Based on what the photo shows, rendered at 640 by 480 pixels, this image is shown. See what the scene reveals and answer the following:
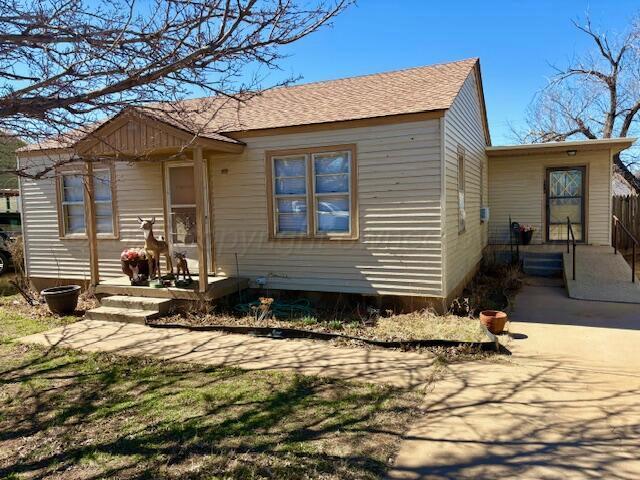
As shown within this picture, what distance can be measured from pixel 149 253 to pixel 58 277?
3.35m

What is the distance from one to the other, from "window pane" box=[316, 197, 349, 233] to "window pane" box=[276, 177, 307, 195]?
15.8 inches

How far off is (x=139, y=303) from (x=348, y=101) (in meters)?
5.06

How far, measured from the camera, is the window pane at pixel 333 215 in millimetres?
7707

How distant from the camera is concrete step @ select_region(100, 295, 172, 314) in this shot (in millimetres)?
7570

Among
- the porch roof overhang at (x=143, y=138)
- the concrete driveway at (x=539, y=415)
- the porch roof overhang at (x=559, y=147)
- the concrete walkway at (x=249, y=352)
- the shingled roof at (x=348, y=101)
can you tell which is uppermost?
the shingled roof at (x=348, y=101)

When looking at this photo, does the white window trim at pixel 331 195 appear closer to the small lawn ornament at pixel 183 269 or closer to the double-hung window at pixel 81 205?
the small lawn ornament at pixel 183 269

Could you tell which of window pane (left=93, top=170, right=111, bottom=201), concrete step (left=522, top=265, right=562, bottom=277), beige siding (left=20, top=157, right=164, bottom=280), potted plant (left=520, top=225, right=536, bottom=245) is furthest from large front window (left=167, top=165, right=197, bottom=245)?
potted plant (left=520, top=225, right=536, bottom=245)

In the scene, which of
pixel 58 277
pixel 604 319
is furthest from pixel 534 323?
pixel 58 277

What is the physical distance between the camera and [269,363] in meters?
5.38

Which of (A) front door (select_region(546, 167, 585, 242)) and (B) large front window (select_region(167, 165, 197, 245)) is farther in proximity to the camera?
(A) front door (select_region(546, 167, 585, 242))

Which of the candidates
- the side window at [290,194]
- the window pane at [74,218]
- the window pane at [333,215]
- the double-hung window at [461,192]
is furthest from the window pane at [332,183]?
the window pane at [74,218]

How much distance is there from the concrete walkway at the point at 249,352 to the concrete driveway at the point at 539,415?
0.53 metres

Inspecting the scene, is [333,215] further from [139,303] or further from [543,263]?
[543,263]

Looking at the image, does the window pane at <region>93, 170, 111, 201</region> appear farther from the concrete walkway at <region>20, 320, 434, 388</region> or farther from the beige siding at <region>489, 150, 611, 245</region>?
the beige siding at <region>489, 150, 611, 245</region>
